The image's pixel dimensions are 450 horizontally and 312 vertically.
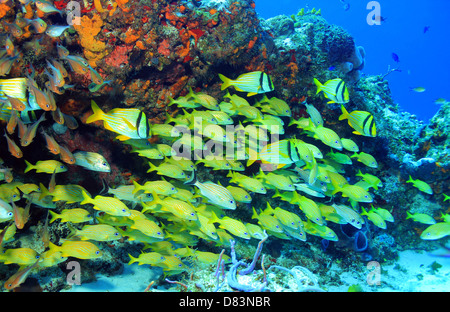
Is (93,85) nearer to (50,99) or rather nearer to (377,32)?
(50,99)

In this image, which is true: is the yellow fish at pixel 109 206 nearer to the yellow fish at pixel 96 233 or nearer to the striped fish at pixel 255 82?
the yellow fish at pixel 96 233

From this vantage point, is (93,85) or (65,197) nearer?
(65,197)

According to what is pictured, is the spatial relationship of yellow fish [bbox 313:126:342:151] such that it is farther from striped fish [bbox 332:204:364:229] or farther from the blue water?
the blue water

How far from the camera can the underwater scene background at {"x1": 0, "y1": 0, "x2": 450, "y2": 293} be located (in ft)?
11.8

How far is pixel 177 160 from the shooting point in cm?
448

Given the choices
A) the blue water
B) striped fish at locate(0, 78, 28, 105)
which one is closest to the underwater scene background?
striped fish at locate(0, 78, 28, 105)

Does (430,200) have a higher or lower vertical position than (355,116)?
lower

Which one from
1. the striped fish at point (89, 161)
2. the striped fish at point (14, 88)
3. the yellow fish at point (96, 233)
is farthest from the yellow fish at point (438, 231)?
the striped fish at point (14, 88)

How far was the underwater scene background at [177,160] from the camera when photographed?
142 inches

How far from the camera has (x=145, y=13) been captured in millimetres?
4738

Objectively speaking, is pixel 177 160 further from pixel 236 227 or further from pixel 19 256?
pixel 19 256
